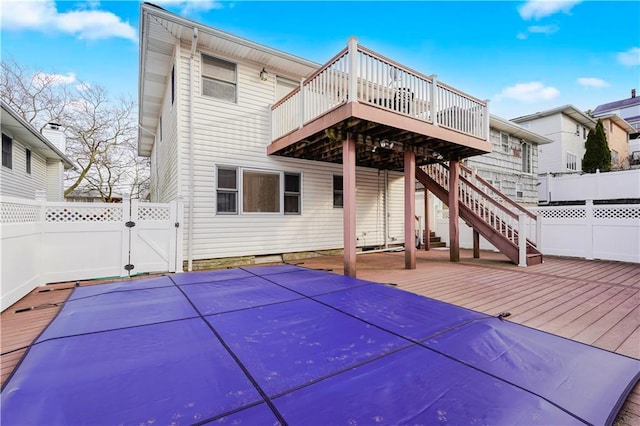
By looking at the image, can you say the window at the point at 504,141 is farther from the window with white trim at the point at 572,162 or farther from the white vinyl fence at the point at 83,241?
the white vinyl fence at the point at 83,241

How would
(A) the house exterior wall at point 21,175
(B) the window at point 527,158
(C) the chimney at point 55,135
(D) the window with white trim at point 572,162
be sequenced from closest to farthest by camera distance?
(A) the house exterior wall at point 21,175 → (B) the window at point 527,158 → (C) the chimney at point 55,135 → (D) the window with white trim at point 572,162

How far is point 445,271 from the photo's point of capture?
581 cm

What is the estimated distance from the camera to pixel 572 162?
16.8m

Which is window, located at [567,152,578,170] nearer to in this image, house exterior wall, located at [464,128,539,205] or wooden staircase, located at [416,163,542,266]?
house exterior wall, located at [464,128,539,205]

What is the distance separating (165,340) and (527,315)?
3954mm

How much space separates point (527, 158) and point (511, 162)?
174 centimetres

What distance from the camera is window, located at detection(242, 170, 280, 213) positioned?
6.80 meters

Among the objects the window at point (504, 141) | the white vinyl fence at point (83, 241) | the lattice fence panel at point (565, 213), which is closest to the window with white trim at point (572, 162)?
the window at point (504, 141)

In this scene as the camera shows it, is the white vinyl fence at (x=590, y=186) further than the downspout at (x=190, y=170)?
Yes

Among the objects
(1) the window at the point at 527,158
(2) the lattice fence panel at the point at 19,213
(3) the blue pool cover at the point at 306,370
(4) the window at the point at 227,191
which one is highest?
(1) the window at the point at 527,158

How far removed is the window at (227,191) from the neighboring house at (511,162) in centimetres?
957

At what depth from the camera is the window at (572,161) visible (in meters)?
16.4

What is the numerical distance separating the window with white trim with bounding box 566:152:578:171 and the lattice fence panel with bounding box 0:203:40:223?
23058mm

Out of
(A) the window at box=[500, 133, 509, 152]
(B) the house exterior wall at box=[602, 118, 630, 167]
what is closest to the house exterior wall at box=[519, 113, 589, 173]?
(B) the house exterior wall at box=[602, 118, 630, 167]
